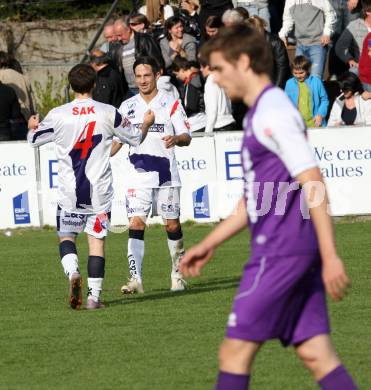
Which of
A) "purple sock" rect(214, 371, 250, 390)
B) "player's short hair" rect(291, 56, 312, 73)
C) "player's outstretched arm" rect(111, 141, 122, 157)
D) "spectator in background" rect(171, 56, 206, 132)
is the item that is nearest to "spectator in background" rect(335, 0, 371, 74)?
"player's short hair" rect(291, 56, 312, 73)

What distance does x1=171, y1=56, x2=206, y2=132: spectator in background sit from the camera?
61.7 feet

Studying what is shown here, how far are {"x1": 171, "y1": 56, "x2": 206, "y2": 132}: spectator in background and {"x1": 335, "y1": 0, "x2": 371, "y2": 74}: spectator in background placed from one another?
2418 millimetres

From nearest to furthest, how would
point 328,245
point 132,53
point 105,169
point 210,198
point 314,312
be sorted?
point 328,245
point 314,312
point 105,169
point 210,198
point 132,53

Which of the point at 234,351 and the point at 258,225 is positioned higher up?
the point at 258,225

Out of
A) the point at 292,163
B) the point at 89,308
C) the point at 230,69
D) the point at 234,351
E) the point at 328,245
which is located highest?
the point at 230,69

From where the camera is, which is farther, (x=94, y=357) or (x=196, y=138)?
(x=196, y=138)

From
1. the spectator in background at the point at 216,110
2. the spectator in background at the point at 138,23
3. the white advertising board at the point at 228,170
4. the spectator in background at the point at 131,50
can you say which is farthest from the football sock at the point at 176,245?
the spectator in background at the point at 138,23

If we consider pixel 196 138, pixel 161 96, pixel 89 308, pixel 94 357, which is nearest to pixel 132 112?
pixel 161 96

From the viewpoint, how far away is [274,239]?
555 cm

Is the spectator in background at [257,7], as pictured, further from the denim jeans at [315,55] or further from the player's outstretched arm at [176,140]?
the player's outstretched arm at [176,140]

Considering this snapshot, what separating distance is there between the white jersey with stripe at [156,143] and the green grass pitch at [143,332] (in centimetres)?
112

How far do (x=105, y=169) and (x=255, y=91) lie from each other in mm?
5505

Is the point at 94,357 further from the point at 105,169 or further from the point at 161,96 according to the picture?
the point at 161,96

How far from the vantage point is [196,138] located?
59.4ft
